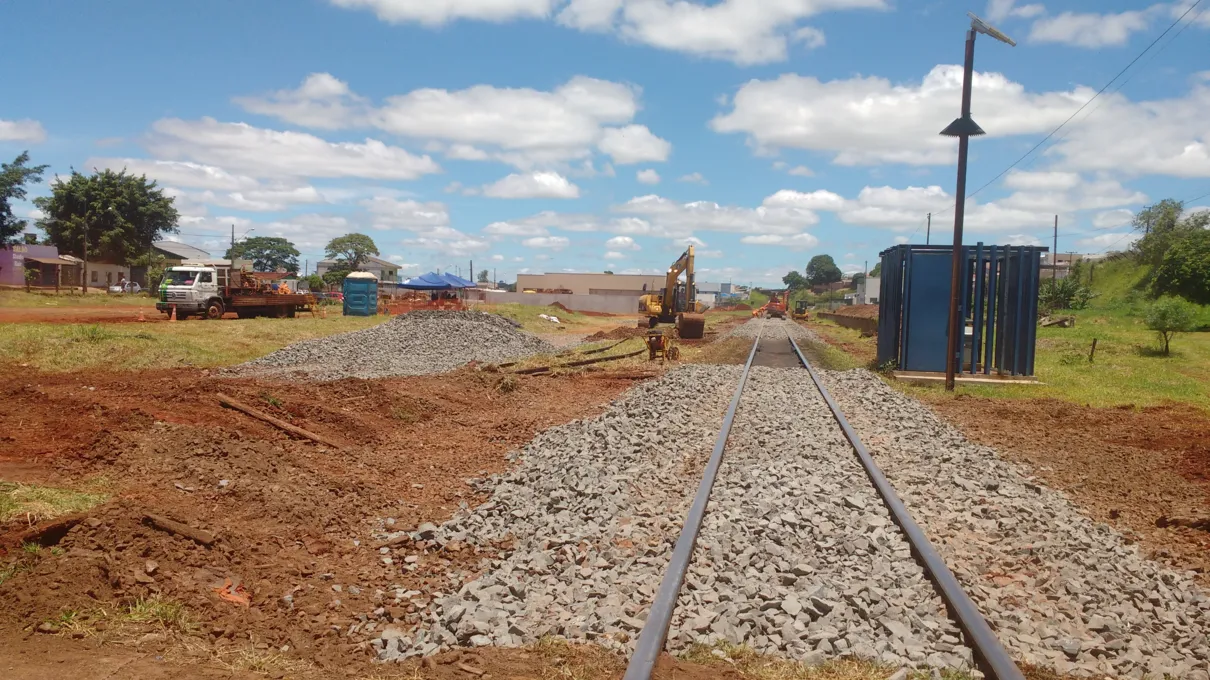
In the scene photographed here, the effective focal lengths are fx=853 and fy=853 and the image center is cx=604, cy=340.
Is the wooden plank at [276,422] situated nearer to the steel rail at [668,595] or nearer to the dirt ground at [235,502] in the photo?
the dirt ground at [235,502]

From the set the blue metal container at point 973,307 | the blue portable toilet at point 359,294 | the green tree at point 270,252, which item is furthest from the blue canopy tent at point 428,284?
the green tree at point 270,252

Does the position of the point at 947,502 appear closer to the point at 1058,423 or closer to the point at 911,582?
the point at 911,582

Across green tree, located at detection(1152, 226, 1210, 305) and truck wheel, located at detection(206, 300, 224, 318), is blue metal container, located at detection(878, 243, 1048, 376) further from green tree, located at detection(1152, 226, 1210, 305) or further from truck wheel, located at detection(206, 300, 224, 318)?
green tree, located at detection(1152, 226, 1210, 305)

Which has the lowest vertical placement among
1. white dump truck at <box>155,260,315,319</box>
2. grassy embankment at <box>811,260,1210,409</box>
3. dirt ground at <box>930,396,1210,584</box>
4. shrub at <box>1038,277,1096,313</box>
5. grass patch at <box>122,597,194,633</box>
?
grass patch at <box>122,597,194,633</box>

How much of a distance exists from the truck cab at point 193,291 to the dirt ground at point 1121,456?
1246 inches

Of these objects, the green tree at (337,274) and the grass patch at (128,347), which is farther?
the green tree at (337,274)

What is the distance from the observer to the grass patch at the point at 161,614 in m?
5.06

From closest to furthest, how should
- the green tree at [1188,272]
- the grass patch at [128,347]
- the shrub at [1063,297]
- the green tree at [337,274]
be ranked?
1. the grass patch at [128,347]
2. the green tree at [1188,272]
3. the shrub at [1063,297]
4. the green tree at [337,274]

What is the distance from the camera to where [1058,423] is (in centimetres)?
1402

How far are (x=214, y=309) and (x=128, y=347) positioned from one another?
57.1 feet

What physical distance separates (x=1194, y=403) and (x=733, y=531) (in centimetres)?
1471

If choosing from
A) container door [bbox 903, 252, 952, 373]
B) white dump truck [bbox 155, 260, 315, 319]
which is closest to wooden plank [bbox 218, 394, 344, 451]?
container door [bbox 903, 252, 952, 373]

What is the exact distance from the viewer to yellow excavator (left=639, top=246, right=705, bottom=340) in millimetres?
37719

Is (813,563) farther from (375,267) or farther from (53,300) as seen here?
(375,267)
